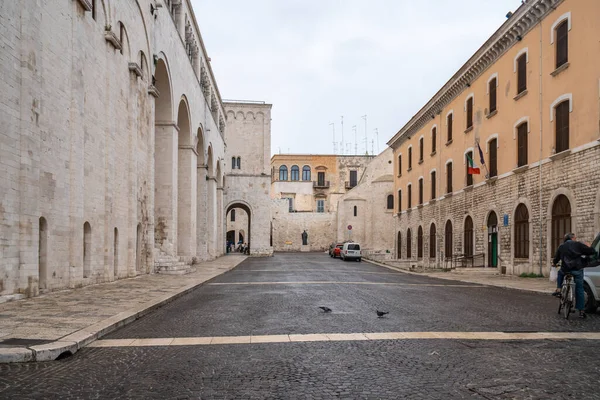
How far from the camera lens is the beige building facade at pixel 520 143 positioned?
19.1 meters

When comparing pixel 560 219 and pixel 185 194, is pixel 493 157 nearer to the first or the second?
pixel 560 219

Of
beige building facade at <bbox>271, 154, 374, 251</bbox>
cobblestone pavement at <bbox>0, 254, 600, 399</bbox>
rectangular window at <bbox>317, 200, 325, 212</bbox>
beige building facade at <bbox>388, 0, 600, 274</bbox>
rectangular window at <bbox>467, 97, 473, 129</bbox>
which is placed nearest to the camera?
cobblestone pavement at <bbox>0, 254, 600, 399</bbox>

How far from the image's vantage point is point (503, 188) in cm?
2561

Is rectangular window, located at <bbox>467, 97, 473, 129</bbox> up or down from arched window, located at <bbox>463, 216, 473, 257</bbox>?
up

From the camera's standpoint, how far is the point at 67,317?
29.5ft

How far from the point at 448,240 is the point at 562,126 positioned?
46.4 ft

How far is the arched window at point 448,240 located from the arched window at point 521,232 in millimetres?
8927

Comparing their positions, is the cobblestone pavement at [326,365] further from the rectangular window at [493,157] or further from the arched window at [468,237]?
the arched window at [468,237]

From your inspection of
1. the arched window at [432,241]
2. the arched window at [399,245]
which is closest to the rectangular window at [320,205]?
the arched window at [399,245]

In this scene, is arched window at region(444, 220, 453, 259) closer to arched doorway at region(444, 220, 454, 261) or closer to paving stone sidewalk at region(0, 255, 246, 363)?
arched doorway at region(444, 220, 454, 261)

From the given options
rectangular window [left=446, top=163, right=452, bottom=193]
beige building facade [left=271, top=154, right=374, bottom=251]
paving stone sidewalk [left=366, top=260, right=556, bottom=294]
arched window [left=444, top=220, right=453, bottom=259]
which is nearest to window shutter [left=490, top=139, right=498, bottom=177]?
→ paving stone sidewalk [left=366, top=260, right=556, bottom=294]

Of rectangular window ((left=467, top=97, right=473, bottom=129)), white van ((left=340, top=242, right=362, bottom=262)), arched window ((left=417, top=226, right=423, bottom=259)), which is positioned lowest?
white van ((left=340, top=242, right=362, bottom=262))

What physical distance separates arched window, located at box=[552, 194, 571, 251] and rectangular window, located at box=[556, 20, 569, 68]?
16.6 feet

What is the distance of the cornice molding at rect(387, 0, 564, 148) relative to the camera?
2205cm
